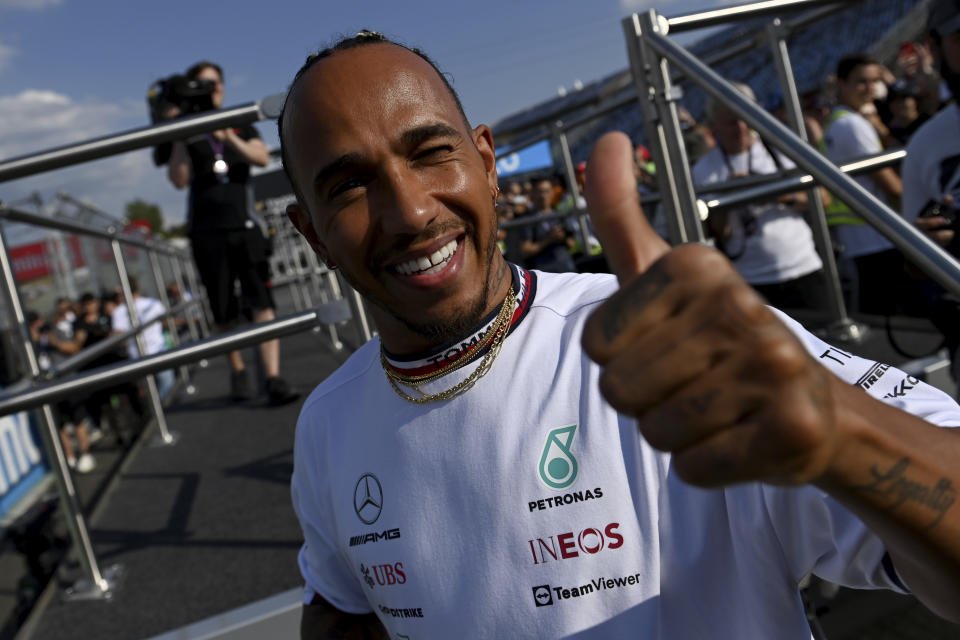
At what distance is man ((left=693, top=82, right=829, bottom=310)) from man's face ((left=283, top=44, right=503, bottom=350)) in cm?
242

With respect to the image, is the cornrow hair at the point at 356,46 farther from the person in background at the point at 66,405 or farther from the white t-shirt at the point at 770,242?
the person in background at the point at 66,405

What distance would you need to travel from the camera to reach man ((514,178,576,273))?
10.5ft

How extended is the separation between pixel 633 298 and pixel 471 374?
53cm

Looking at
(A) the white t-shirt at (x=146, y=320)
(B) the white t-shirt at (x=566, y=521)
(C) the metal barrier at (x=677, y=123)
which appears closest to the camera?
(B) the white t-shirt at (x=566, y=521)

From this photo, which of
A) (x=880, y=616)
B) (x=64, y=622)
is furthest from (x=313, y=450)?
(x=880, y=616)

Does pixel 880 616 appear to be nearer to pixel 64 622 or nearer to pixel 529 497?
pixel 529 497

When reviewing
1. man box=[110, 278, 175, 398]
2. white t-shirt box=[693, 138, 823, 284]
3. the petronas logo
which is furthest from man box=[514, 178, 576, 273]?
man box=[110, 278, 175, 398]

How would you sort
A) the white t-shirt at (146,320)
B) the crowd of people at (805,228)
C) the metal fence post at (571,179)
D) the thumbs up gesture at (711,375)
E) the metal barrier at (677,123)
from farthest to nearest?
the white t-shirt at (146,320), the metal fence post at (571,179), the crowd of people at (805,228), the metal barrier at (677,123), the thumbs up gesture at (711,375)

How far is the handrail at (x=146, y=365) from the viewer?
5.54ft

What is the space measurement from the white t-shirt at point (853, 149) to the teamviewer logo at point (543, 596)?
3.04 meters

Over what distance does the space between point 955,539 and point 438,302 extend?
25.4 inches

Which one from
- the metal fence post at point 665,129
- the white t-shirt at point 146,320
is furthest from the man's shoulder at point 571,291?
the white t-shirt at point 146,320

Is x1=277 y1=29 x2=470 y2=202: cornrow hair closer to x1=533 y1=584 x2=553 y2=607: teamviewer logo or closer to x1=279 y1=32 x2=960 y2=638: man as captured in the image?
x1=279 y1=32 x2=960 y2=638: man

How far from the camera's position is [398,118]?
1.01 meters
